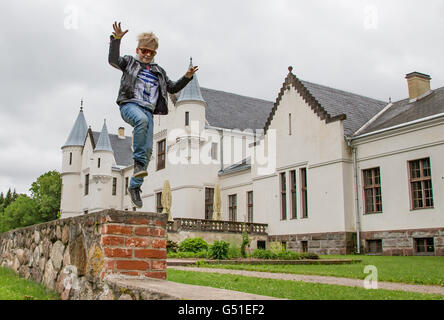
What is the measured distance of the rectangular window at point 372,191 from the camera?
77.3ft

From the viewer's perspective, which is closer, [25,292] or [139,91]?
[139,91]

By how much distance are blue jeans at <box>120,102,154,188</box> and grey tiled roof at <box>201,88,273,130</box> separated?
3068 centimetres

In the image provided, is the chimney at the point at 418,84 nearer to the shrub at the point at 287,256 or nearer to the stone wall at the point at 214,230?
the stone wall at the point at 214,230

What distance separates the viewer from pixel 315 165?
26047mm

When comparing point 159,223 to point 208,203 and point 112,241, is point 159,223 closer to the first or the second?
point 112,241

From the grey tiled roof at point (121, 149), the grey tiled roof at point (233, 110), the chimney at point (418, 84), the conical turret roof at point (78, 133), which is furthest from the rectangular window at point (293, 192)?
the conical turret roof at point (78, 133)

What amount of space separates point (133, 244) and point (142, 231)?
185 millimetres

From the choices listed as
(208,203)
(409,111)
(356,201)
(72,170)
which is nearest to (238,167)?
(208,203)

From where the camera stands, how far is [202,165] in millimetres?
35375

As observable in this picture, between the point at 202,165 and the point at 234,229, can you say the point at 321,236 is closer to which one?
the point at 234,229

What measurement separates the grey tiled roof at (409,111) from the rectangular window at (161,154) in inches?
682

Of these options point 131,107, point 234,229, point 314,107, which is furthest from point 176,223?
point 131,107

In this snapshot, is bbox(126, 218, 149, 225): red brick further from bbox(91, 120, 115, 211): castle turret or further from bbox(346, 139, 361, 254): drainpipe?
bbox(91, 120, 115, 211): castle turret
